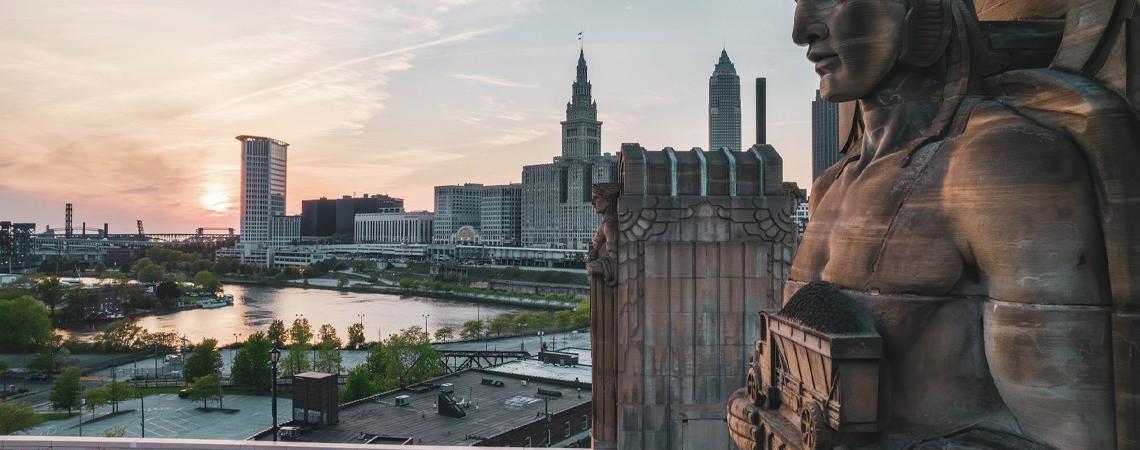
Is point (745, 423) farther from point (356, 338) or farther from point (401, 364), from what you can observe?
point (356, 338)

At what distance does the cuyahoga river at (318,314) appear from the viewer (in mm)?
74000

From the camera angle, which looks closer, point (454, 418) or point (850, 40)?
point (850, 40)

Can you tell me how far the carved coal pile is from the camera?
4.27 meters

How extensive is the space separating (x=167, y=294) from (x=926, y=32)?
4130 inches

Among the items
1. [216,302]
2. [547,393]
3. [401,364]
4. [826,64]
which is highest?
[826,64]

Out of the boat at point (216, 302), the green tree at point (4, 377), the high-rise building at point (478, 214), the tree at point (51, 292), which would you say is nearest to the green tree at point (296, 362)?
the green tree at point (4, 377)

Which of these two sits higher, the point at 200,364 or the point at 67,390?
the point at 200,364

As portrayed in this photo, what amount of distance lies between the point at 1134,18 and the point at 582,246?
15032 centimetres

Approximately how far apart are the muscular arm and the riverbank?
8428cm

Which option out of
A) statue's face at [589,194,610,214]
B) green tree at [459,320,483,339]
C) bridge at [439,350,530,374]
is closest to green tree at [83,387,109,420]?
bridge at [439,350,530,374]

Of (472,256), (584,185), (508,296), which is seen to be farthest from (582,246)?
(508,296)

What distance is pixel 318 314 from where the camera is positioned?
283ft

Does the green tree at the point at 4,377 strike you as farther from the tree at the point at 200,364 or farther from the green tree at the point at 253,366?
the green tree at the point at 253,366

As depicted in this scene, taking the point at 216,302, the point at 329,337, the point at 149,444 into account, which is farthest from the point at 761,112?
the point at 216,302
